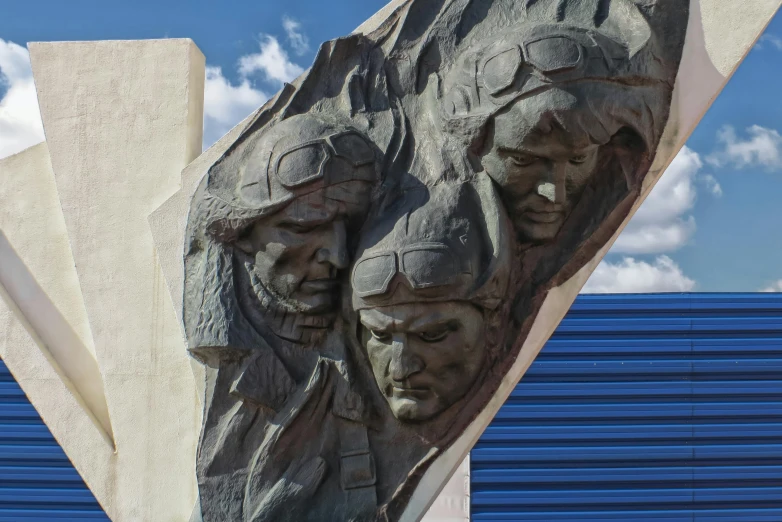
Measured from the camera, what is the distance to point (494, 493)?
185 inches

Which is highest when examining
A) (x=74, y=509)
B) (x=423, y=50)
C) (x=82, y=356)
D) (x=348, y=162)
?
(x=423, y=50)

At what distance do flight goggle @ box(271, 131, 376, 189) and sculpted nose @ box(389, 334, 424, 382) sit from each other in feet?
1.32

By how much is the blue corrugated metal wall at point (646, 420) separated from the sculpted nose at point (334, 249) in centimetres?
297

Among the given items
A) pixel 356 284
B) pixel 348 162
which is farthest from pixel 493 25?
pixel 356 284

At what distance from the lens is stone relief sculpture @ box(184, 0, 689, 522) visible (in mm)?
1902

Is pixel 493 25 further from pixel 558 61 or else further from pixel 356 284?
pixel 356 284

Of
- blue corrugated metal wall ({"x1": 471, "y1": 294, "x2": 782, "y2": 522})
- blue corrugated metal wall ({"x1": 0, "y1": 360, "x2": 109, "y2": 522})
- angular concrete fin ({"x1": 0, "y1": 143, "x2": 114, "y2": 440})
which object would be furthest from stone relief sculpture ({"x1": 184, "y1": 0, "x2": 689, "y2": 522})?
blue corrugated metal wall ({"x1": 0, "y1": 360, "x2": 109, "y2": 522})

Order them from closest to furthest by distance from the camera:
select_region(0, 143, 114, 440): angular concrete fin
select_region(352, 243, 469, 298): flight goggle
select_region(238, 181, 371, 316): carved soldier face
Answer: select_region(352, 243, 469, 298): flight goggle → select_region(238, 181, 371, 316): carved soldier face → select_region(0, 143, 114, 440): angular concrete fin

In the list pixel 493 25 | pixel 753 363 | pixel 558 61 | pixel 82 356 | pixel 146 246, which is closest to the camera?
pixel 558 61

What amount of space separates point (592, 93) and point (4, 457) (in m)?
4.28

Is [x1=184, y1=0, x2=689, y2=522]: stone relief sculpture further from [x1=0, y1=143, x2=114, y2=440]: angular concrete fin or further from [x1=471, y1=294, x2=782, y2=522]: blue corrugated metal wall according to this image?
[x1=471, y1=294, x2=782, y2=522]: blue corrugated metal wall

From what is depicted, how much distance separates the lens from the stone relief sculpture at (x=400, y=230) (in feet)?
6.24

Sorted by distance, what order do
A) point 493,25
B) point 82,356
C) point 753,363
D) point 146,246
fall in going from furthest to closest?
point 753,363
point 82,356
point 146,246
point 493,25

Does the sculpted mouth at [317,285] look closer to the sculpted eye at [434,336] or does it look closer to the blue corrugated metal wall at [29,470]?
the sculpted eye at [434,336]
